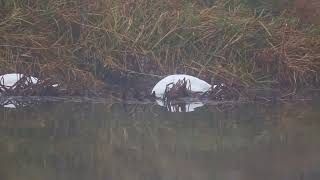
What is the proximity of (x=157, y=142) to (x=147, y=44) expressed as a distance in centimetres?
496

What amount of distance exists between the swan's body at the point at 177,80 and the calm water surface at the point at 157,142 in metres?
0.79

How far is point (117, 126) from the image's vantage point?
867cm

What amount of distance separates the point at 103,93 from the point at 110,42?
151 centimetres

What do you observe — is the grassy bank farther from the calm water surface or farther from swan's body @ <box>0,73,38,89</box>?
the calm water surface

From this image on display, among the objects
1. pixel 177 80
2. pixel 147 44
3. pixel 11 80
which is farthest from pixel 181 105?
pixel 11 80

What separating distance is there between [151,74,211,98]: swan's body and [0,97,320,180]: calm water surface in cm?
79

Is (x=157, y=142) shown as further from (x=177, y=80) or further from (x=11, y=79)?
(x=11, y=79)

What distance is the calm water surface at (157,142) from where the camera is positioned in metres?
6.57

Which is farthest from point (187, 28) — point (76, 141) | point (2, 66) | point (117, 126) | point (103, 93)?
point (76, 141)

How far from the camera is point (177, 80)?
11.2 metres

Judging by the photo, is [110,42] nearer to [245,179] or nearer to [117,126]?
[117,126]

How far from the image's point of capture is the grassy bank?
12.1 meters

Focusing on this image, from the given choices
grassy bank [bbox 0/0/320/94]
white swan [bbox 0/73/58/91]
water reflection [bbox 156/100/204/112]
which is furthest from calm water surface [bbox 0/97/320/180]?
grassy bank [bbox 0/0/320/94]

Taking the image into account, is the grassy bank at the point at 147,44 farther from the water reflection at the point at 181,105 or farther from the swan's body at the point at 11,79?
the water reflection at the point at 181,105
